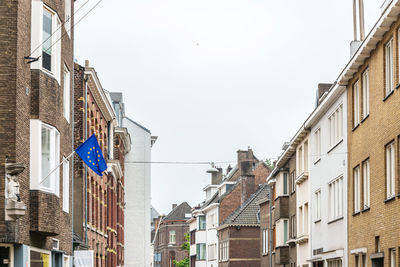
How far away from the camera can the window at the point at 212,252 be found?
91688 mm

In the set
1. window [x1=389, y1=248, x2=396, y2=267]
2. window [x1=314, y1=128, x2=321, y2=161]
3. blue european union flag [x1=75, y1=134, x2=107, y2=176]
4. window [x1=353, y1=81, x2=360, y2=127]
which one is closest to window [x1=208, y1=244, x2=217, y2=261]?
window [x1=314, y1=128, x2=321, y2=161]

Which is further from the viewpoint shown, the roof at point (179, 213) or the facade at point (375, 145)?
the roof at point (179, 213)

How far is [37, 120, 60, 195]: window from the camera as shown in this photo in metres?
24.3

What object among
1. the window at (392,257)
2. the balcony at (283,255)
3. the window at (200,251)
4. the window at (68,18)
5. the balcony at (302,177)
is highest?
the window at (68,18)

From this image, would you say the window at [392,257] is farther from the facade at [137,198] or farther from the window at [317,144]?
the facade at [137,198]

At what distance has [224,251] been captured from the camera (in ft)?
276

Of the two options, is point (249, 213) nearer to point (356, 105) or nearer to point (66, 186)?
point (356, 105)

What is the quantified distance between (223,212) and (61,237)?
60.5 m

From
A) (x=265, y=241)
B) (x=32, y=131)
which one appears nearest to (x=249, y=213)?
(x=265, y=241)

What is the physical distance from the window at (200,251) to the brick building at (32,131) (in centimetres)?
7071

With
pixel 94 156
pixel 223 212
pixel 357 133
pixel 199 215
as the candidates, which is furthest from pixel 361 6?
pixel 199 215

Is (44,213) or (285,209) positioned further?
(285,209)

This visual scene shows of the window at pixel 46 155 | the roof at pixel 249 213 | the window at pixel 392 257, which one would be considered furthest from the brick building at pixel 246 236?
the window at pixel 46 155

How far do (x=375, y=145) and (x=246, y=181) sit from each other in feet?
194
